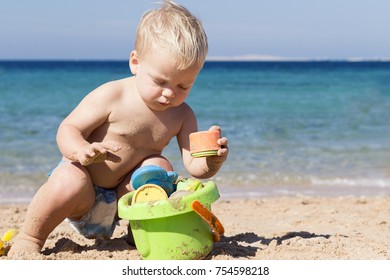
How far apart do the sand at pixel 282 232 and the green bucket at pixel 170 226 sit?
0.70 feet

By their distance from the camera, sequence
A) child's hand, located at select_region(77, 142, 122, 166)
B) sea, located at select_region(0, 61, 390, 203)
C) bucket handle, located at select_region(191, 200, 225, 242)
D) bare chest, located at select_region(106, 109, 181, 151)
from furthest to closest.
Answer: sea, located at select_region(0, 61, 390, 203), bare chest, located at select_region(106, 109, 181, 151), child's hand, located at select_region(77, 142, 122, 166), bucket handle, located at select_region(191, 200, 225, 242)

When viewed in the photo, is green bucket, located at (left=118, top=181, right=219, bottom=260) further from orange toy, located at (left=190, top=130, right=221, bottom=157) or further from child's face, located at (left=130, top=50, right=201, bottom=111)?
child's face, located at (left=130, top=50, right=201, bottom=111)

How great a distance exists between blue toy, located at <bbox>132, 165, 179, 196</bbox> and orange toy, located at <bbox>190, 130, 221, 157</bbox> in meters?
0.17

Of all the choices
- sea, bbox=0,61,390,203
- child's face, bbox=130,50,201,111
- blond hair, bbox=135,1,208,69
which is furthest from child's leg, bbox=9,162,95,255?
sea, bbox=0,61,390,203

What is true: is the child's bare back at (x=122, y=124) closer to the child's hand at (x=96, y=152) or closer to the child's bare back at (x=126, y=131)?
the child's bare back at (x=126, y=131)

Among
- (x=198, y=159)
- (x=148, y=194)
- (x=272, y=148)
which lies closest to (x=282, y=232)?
(x=198, y=159)

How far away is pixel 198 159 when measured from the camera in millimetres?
2820

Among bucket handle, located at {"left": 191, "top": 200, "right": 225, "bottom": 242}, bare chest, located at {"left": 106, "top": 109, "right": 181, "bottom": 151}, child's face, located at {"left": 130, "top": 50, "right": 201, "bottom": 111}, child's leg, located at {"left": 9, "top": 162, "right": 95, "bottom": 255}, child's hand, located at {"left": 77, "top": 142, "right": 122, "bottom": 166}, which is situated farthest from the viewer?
bare chest, located at {"left": 106, "top": 109, "right": 181, "bottom": 151}

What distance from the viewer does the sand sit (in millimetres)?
2805

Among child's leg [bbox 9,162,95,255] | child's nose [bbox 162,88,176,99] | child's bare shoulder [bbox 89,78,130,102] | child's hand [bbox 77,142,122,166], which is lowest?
child's leg [bbox 9,162,95,255]

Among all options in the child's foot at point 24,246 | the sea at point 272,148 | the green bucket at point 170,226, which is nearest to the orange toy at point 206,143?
the green bucket at point 170,226

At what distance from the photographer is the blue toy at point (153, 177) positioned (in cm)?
261

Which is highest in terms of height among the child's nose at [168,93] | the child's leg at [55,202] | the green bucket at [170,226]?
the child's nose at [168,93]

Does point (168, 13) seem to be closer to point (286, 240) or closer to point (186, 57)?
point (186, 57)
